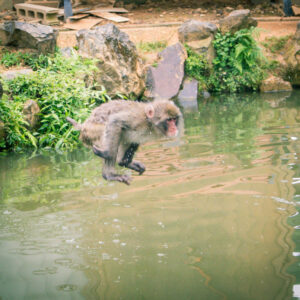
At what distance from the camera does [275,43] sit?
14.8 meters

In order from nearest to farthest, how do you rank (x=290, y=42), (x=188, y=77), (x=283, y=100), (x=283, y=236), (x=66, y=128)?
(x=283, y=236) < (x=66, y=128) < (x=283, y=100) < (x=188, y=77) < (x=290, y=42)

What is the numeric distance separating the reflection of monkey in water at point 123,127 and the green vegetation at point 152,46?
883cm

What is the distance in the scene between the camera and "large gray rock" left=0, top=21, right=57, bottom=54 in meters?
10.9

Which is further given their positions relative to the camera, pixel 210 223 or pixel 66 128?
pixel 66 128

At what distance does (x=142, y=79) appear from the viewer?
1221cm

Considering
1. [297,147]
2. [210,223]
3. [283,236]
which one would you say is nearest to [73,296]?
[210,223]

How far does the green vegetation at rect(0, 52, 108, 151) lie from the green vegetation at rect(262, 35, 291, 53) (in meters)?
7.03

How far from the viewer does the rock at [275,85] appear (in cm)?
1366

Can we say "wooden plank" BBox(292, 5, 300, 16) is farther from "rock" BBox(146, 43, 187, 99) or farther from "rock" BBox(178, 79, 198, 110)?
"rock" BBox(178, 79, 198, 110)

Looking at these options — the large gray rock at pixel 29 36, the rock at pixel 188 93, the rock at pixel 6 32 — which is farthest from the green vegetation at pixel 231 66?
the rock at pixel 6 32

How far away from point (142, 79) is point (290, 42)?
5141 mm

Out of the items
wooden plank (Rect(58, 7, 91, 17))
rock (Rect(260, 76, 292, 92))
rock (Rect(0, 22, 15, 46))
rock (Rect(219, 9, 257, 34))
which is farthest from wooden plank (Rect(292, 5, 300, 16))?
rock (Rect(0, 22, 15, 46))

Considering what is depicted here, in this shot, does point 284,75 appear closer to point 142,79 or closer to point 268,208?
point 142,79

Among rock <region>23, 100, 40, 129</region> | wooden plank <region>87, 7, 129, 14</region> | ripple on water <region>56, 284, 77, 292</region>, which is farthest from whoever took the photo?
wooden plank <region>87, 7, 129, 14</region>
